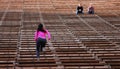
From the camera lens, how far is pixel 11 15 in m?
25.7

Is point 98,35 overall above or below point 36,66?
below

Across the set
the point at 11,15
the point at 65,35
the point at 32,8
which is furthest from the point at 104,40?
the point at 32,8

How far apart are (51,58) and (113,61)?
6.49 ft

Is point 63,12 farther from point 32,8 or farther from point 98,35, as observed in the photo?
point 98,35

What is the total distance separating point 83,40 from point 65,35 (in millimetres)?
1739

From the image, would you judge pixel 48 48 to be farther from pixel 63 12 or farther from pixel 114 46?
pixel 63 12

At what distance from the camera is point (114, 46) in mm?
14141

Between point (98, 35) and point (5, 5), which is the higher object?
point (98, 35)

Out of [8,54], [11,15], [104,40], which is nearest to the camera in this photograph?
[8,54]

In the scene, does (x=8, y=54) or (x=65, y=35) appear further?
(x=65, y=35)

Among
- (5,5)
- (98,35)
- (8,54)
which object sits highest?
(8,54)

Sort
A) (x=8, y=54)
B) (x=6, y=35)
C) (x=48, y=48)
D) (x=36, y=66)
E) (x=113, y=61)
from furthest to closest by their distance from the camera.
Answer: (x=6, y=35), (x=48, y=48), (x=8, y=54), (x=113, y=61), (x=36, y=66)

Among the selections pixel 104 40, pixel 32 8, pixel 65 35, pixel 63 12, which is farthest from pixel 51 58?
pixel 32 8

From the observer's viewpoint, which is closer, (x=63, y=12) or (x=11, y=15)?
(x=11, y=15)
